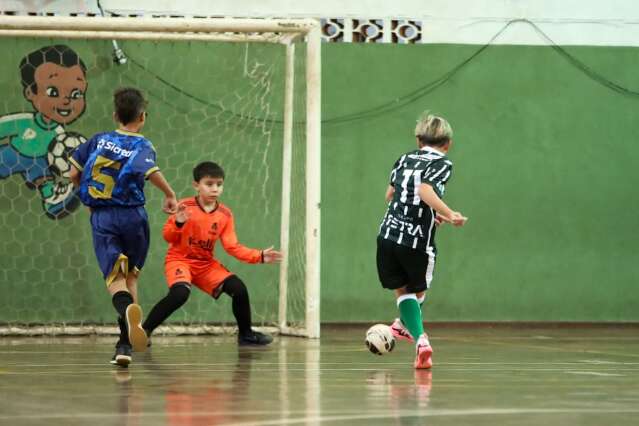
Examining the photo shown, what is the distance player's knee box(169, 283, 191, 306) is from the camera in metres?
8.35

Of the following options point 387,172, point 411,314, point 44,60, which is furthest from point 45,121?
point 411,314

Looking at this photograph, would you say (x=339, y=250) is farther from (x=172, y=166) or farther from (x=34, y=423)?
(x=34, y=423)

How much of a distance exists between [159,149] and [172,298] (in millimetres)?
2675

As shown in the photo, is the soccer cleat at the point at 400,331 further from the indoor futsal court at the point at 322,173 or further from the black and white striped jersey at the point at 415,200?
the black and white striped jersey at the point at 415,200

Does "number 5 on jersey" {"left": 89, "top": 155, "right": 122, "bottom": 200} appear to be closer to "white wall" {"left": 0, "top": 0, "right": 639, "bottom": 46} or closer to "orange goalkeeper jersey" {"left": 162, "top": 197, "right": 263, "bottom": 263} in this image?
"orange goalkeeper jersey" {"left": 162, "top": 197, "right": 263, "bottom": 263}

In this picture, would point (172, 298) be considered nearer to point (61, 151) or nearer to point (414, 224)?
point (414, 224)

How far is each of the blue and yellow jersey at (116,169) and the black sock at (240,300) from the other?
1.72m

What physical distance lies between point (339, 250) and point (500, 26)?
2.54m

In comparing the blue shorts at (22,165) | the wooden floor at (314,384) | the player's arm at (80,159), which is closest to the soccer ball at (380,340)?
the wooden floor at (314,384)

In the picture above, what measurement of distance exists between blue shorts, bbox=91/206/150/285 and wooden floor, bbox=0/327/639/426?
567 mm

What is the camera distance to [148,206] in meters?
10.8

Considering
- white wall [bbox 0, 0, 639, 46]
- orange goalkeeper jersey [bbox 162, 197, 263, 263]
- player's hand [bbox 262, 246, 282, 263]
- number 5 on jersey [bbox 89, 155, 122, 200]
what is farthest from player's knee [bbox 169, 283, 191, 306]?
white wall [bbox 0, 0, 639, 46]

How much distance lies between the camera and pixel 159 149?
10750 millimetres

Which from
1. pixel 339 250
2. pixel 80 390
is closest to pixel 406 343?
pixel 339 250
